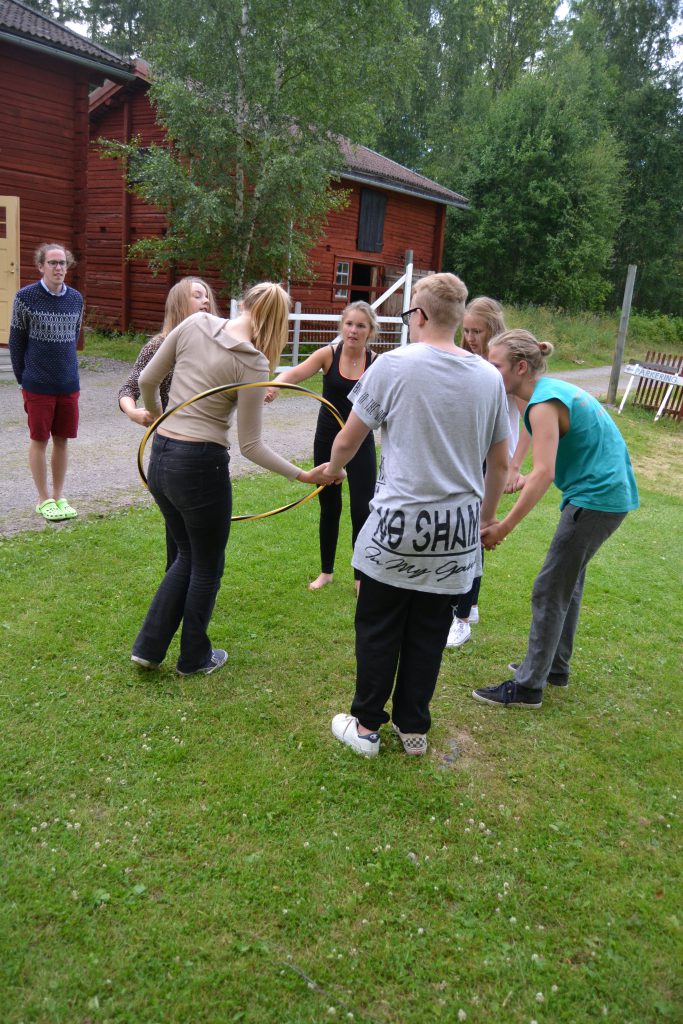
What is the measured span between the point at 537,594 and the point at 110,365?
1440cm

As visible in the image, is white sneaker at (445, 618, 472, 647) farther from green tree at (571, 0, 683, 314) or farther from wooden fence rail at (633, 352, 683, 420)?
green tree at (571, 0, 683, 314)

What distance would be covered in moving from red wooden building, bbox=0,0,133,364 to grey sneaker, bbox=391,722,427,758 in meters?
13.8

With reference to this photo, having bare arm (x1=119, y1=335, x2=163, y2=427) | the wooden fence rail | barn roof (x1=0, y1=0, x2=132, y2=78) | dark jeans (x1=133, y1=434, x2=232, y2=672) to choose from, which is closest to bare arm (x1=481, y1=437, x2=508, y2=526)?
dark jeans (x1=133, y1=434, x2=232, y2=672)

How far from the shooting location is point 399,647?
3.46m

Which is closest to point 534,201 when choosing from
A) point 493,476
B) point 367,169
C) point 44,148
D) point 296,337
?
point 367,169

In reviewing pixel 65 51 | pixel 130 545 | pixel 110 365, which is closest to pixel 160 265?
pixel 110 365

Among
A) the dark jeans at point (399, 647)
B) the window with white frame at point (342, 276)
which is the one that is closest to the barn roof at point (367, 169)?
the window with white frame at point (342, 276)

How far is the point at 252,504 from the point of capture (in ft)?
24.7

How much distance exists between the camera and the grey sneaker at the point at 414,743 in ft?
12.0

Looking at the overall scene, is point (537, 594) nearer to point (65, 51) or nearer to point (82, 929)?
point (82, 929)

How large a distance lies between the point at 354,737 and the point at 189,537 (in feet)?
4.17

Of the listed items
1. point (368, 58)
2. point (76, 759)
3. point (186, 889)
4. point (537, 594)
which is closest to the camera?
point (186, 889)

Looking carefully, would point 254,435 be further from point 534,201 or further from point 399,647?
point 534,201

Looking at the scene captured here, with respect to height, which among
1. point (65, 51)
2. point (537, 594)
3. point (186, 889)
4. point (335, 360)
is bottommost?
point (186, 889)
